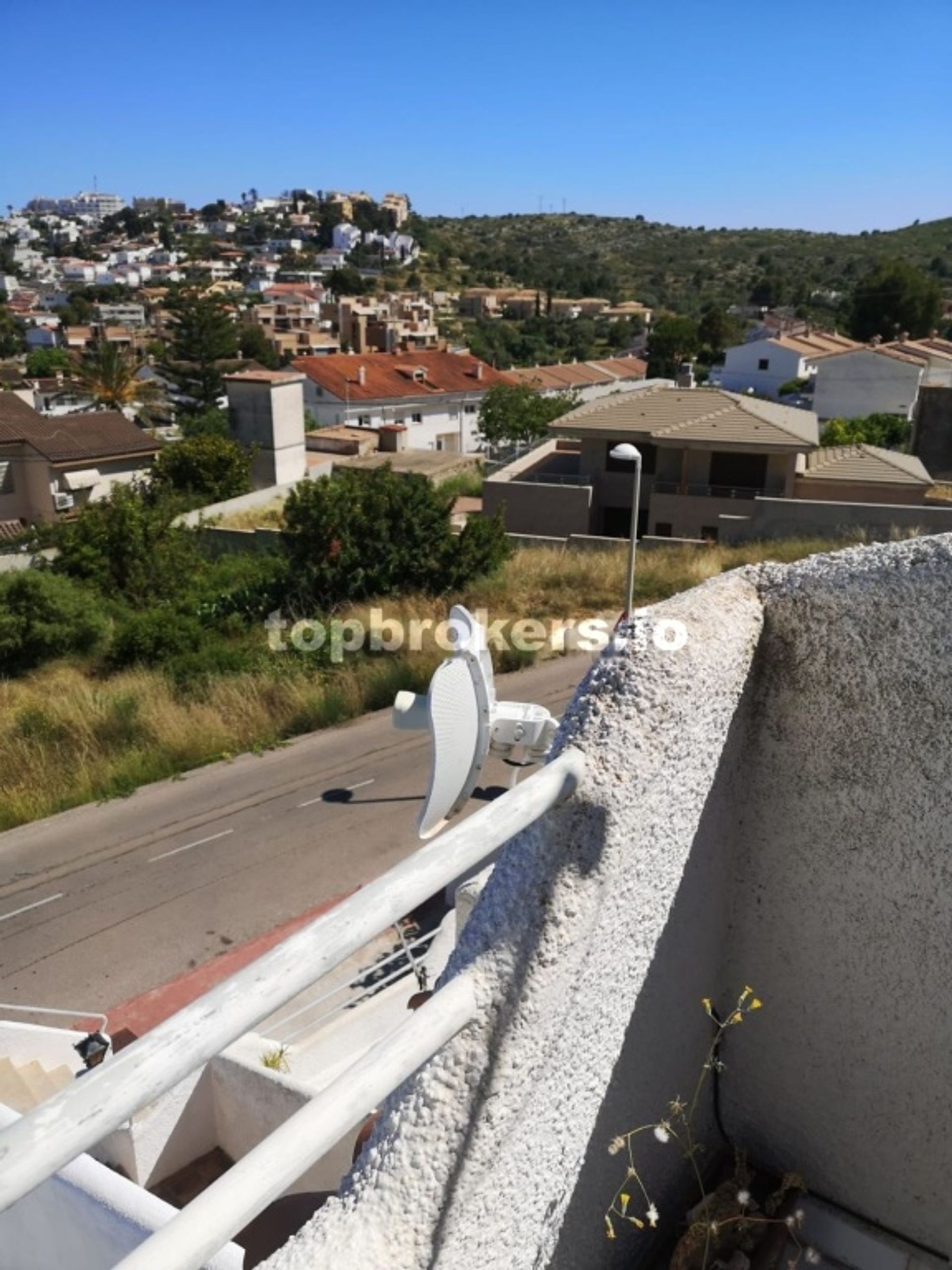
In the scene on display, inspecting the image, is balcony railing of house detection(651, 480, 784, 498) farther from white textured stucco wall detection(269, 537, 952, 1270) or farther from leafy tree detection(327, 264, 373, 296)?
leafy tree detection(327, 264, 373, 296)

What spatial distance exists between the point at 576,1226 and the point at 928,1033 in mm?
1058

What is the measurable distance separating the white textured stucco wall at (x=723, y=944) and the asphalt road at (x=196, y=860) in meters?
5.67

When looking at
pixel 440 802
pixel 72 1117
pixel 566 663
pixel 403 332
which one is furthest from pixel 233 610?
pixel 403 332

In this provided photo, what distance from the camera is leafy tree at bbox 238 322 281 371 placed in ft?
202

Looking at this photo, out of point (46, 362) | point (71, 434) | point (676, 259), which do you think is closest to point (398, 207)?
point (676, 259)

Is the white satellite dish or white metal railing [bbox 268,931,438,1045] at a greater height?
the white satellite dish

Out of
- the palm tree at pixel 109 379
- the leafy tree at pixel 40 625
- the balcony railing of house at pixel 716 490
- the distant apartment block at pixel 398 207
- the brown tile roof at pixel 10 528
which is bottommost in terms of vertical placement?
the brown tile roof at pixel 10 528

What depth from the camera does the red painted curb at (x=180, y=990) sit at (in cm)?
672

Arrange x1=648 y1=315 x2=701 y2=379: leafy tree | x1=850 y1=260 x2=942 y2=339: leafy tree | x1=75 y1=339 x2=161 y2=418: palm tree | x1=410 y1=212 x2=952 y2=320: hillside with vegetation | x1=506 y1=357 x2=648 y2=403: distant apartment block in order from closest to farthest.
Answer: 1. x1=75 y1=339 x2=161 y2=418: palm tree
2. x1=506 y1=357 x2=648 y2=403: distant apartment block
3. x1=850 y1=260 x2=942 y2=339: leafy tree
4. x1=648 y1=315 x2=701 y2=379: leafy tree
5. x1=410 y1=212 x2=952 y2=320: hillside with vegetation

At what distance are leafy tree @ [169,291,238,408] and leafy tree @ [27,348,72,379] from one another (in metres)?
16.6

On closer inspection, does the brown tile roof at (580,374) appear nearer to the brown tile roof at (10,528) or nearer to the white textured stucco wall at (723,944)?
the brown tile roof at (10,528)

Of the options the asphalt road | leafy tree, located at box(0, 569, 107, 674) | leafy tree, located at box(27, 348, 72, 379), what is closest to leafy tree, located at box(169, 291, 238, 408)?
leafy tree, located at box(27, 348, 72, 379)

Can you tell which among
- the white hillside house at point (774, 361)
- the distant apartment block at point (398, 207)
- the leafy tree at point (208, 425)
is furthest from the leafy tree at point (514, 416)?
the distant apartment block at point (398, 207)

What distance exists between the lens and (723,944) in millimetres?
2832
